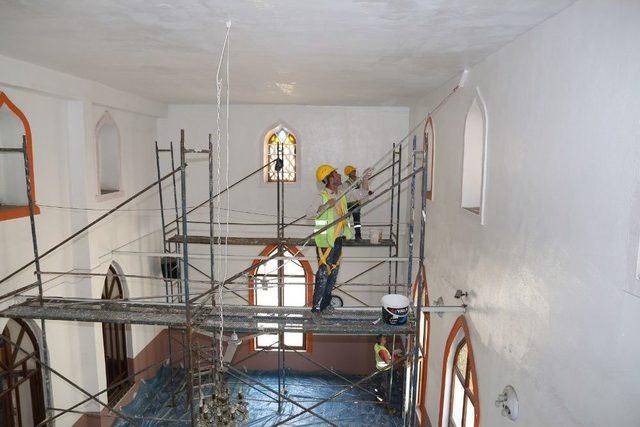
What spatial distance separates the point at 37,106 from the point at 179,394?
17.3 ft

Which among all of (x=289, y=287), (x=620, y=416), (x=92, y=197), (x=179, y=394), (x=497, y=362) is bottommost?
(x=179, y=394)

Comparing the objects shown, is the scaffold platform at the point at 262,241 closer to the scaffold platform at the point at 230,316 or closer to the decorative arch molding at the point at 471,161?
the decorative arch molding at the point at 471,161

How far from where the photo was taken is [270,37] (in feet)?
12.6

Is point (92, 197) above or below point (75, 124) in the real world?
below

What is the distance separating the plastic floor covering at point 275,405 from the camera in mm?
7656

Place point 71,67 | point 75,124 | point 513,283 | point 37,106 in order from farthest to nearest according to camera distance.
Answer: point 75,124, point 37,106, point 71,67, point 513,283

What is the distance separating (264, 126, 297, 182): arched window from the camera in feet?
31.1

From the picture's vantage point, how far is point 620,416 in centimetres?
234

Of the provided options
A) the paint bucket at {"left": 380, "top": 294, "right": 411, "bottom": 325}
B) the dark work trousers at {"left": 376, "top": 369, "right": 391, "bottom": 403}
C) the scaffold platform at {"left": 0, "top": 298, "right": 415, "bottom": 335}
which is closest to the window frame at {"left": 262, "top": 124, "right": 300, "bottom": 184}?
the dark work trousers at {"left": 376, "top": 369, "right": 391, "bottom": 403}

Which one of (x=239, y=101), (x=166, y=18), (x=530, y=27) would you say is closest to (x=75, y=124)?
(x=239, y=101)

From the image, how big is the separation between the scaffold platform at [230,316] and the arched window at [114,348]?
315 cm

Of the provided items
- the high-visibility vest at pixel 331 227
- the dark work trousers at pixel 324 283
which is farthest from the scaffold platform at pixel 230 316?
the high-visibility vest at pixel 331 227

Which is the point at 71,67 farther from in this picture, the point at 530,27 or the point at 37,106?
the point at 530,27

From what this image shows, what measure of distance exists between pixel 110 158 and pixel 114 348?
3330 millimetres
